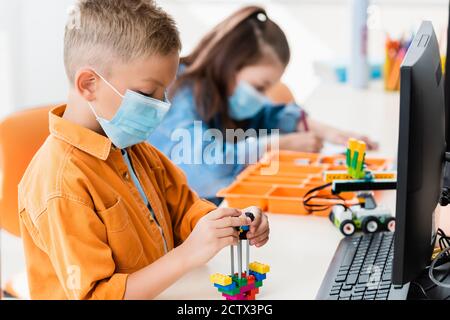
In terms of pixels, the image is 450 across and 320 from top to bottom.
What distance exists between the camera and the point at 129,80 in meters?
0.69

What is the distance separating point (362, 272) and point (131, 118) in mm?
310

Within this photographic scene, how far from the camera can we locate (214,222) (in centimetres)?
72

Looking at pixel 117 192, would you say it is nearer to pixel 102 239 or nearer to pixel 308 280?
pixel 102 239

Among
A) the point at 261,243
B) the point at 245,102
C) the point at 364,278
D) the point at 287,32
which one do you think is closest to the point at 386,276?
the point at 364,278

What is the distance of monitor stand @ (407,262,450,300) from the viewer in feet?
2.46

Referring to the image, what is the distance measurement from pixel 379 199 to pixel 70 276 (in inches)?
18.9

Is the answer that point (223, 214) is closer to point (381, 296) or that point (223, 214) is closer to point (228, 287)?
point (228, 287)

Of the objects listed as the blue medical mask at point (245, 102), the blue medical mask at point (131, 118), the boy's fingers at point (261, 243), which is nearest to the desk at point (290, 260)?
the boy's fingers at point (261, 243)

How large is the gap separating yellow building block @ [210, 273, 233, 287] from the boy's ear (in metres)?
0.21

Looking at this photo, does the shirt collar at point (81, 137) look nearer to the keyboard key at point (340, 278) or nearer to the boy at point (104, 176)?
the boy at point (104, 176)

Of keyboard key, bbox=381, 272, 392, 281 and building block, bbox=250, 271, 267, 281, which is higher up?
building block, bbox=250, 271, 267, 281

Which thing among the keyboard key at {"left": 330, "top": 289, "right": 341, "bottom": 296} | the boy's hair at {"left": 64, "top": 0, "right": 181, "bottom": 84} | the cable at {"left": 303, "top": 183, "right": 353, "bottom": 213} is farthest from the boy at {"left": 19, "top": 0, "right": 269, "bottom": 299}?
the cable at {"left": 303, "top": 183, "right": 353, "bottom": 213}

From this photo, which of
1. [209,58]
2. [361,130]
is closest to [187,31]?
[209,58]

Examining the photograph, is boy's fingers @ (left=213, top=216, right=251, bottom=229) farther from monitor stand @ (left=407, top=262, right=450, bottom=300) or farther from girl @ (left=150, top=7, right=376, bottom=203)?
girl @ (left=150, top=7, right=376, bottom=203)
